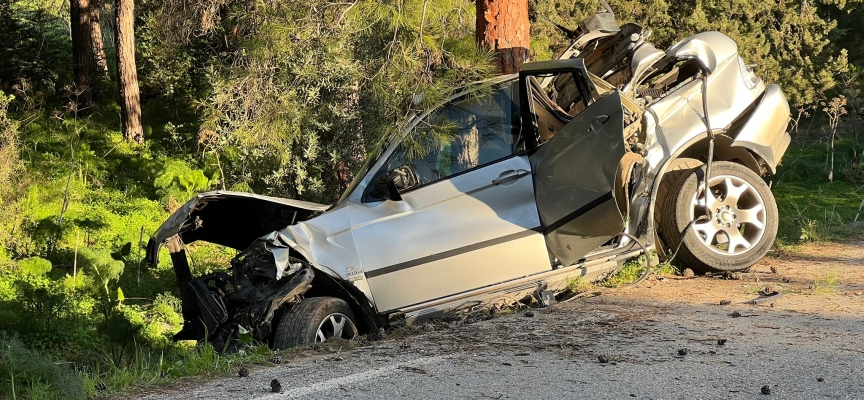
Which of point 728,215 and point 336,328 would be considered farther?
point 728,215

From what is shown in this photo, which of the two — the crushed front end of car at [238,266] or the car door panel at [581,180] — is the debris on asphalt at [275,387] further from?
the car door panel at [581,180]

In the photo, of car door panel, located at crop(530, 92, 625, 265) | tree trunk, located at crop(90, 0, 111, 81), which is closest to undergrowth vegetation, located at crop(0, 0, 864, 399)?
car door panel, located at crop(530, 92, 625, 265)

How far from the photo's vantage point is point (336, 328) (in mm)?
5945

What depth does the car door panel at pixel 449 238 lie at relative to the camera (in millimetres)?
6109

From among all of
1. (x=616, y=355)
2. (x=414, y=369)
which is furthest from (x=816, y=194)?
(x=414, y=369)

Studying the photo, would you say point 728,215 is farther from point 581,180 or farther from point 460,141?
point 460,141

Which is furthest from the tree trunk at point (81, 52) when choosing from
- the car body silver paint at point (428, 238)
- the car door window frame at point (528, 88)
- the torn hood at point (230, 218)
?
the car door window frame at point (528, 88)

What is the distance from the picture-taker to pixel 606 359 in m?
4.80

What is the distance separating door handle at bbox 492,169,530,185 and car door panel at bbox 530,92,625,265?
94mm

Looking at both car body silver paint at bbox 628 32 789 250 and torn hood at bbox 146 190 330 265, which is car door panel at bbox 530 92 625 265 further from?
torn hood at bbox 146 190 330 265

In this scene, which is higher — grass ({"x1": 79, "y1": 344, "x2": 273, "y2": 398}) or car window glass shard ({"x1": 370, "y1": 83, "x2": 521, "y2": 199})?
car window glass shard ({"x1": 370, "y1": 83, "x2": 521, "y2": 199})

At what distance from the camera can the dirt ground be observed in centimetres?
429

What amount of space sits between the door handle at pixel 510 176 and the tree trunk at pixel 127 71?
1333 cm

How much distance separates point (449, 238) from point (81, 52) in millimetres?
16213
